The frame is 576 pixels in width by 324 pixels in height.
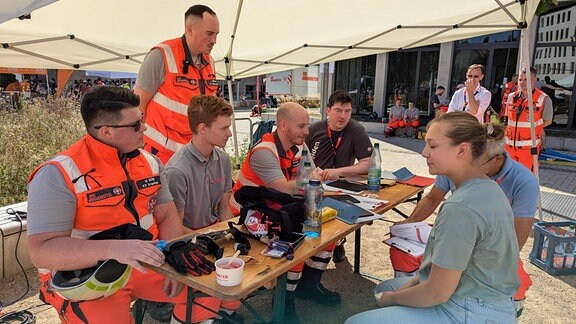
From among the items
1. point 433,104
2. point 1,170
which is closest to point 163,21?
point 1,170

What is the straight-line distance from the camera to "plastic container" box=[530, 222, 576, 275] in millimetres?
3695

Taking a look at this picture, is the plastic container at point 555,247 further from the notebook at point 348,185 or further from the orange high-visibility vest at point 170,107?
the orange high-visibility vest at point 170,107

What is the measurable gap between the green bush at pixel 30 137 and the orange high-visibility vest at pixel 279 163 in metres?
2.97

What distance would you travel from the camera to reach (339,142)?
3.94 meters

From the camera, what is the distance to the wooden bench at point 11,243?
10.6 feet

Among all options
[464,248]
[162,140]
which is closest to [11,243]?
[162,140]

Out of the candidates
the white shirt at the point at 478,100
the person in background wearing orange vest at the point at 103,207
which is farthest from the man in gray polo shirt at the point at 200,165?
the white shirt at the point at 478,100

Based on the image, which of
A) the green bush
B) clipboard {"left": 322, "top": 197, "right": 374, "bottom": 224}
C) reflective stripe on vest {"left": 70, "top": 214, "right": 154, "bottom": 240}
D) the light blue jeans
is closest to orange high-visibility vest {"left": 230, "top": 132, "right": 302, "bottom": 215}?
clipboard {"left": 322, "top": 197, "right": 374, "bottom": 224}

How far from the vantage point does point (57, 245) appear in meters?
1.65

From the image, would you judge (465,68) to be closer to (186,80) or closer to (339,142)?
(339,142)

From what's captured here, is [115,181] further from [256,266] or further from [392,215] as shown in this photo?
[392,215]

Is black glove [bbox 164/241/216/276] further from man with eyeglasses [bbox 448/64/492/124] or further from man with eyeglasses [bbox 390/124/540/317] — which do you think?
man with eyeglasses [bbox 448/64/492/124]

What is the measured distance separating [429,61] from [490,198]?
13.7 metres

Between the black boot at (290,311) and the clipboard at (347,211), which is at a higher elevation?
the clipboard at (347,211)
